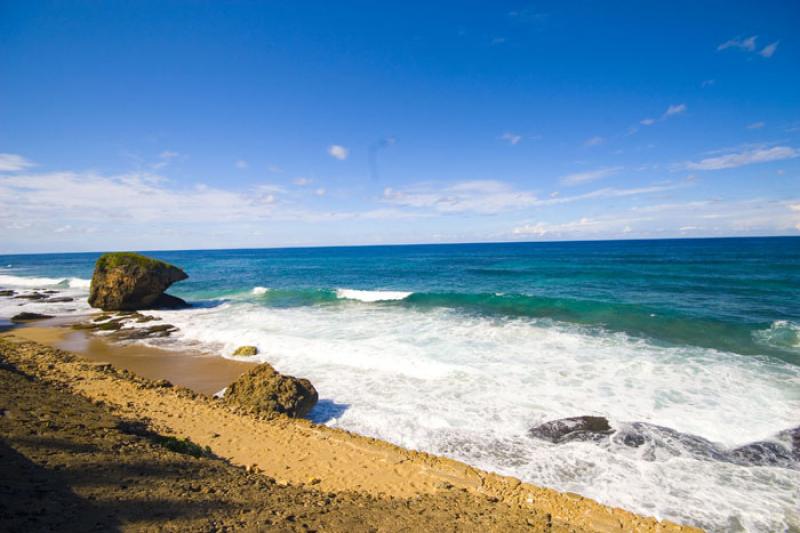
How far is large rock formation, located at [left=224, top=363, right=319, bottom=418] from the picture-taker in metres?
8.23

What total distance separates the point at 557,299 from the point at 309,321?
1555 centimetres

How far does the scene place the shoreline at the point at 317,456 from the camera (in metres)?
5.35

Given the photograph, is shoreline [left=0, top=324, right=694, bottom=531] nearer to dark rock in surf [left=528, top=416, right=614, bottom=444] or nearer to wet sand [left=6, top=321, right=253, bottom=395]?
wet sand [left=6, top=321, right=253, bottom=395]

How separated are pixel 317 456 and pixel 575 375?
814cm

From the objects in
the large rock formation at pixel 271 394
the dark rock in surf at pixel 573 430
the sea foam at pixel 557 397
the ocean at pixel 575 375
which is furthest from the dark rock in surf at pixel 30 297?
the dark rock in surf at pixel 573 430

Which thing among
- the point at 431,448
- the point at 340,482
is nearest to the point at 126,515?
the point at 340,482

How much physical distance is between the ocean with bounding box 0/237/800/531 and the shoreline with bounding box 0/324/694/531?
1.62 ft

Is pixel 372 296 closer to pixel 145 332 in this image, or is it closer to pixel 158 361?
pixel 145 332

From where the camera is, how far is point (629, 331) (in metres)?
15.7

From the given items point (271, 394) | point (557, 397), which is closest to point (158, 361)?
point (271, 394)

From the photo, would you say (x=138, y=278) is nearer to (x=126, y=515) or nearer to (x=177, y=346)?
(x=177, y=346)

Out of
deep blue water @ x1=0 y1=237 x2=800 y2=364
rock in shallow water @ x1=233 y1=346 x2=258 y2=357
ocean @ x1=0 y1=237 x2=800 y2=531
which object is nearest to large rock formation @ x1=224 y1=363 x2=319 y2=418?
ocean @ x1=0 y1=237 x2=800 y2=531

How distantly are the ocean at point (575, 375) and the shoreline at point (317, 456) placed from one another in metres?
0.49

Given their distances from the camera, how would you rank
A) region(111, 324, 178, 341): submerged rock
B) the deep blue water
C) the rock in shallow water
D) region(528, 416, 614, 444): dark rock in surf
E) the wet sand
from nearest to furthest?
region(528, 416, 614, 444): dark rock in surf → the wet sand → the rock in shallow water → the deep blue water → region(111, 324, 178, 341): submerged rock
